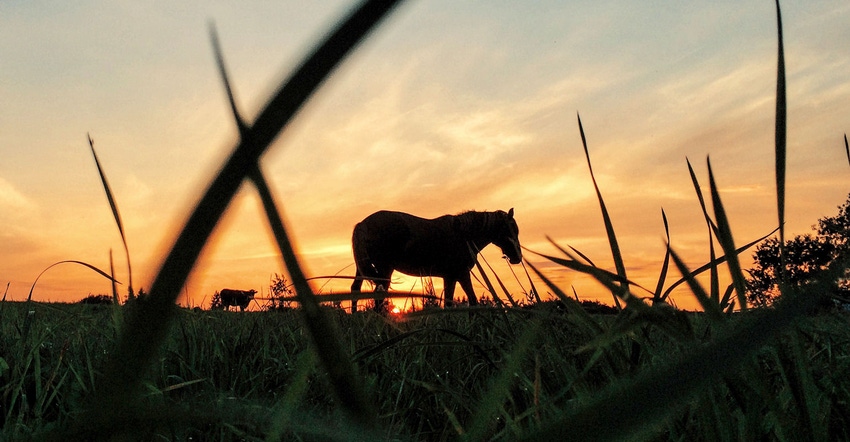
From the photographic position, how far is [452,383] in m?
1.93

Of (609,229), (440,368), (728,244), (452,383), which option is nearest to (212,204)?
(728,244)

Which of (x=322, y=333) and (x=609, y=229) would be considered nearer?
(x=322, y=333)

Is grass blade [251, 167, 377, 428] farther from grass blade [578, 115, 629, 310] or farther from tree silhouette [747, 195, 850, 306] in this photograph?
grass blade [578, 115, 629, 310]

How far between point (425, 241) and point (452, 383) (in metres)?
9.59

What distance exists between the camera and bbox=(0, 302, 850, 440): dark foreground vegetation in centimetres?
62

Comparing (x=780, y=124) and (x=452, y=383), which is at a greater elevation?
(x=780, y=124)

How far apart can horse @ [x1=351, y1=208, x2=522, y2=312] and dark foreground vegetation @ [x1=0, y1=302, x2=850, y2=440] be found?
8028 mm

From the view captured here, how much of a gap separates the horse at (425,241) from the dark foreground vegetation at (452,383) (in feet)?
26.3

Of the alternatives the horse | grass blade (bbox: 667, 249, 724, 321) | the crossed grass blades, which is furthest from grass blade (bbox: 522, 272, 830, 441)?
the horse

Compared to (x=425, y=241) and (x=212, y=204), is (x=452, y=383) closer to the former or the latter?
(x=212, y=204)

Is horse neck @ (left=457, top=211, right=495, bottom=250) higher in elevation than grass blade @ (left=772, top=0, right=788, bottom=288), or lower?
higher

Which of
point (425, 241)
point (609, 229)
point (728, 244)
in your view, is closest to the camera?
point (728, 244)

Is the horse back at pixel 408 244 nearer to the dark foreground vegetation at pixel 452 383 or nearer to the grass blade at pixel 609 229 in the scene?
the dark foreground vegetation at pixel 452 383

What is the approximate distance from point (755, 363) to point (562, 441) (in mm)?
737
